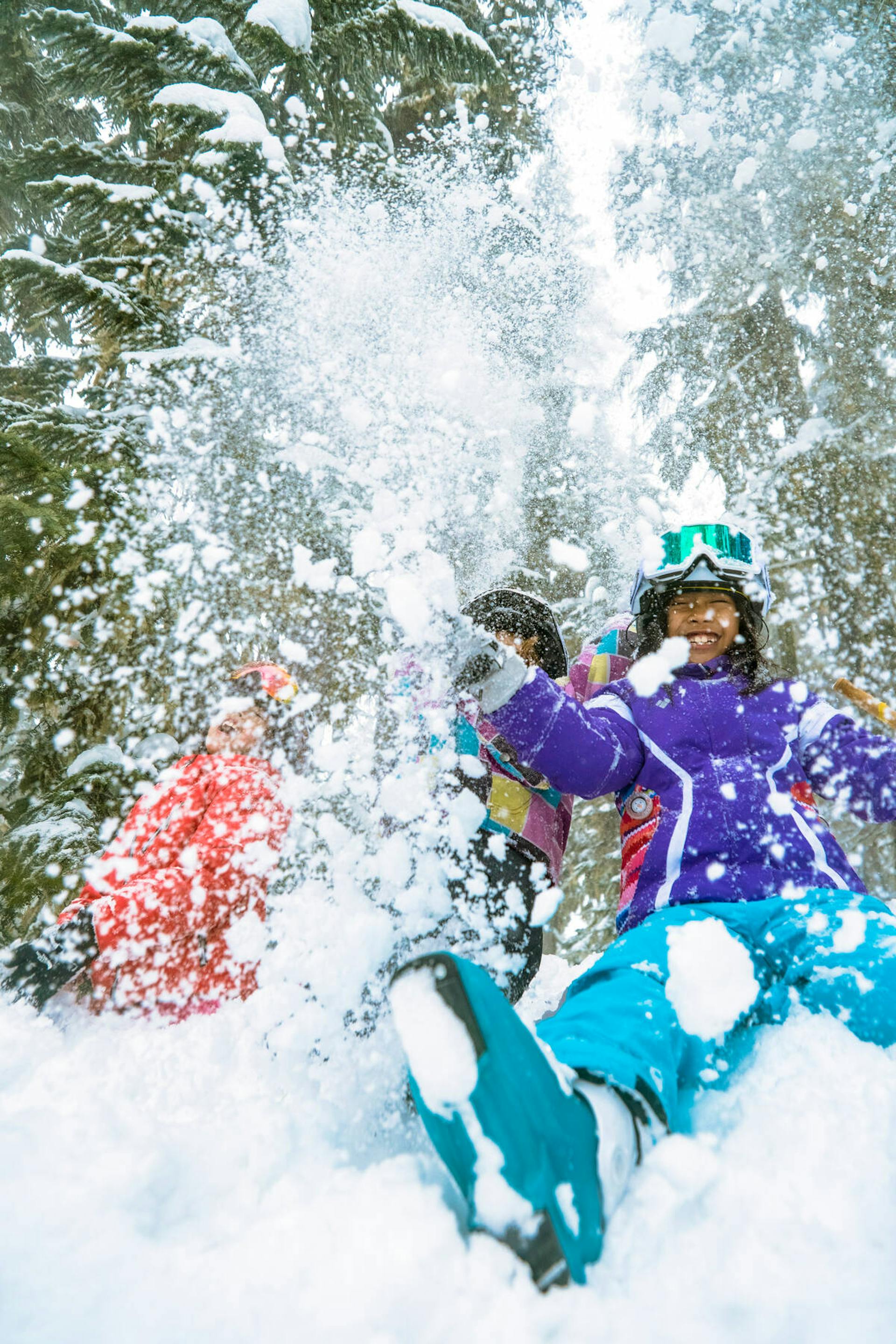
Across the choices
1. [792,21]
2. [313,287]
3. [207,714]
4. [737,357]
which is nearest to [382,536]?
[207,714]

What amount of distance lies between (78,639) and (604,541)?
4.69m

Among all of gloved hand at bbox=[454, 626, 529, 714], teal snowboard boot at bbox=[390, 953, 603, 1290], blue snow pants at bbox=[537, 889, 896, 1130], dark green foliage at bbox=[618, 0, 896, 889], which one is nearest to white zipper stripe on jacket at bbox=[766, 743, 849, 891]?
blue snow pants at bbox=[537, 889, 896, 1130]

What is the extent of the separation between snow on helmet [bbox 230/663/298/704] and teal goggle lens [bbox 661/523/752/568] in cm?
186

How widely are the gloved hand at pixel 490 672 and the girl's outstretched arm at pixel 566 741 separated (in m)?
0.03

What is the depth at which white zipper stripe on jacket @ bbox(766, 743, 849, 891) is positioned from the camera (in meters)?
1.94

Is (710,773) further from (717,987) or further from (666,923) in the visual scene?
(717,987)

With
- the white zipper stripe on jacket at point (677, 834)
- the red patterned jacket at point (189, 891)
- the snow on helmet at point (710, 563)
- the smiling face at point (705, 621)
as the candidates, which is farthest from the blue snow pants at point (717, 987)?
the red patterned jacket at point (189, 891)

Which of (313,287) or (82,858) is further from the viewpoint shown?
(313,287)

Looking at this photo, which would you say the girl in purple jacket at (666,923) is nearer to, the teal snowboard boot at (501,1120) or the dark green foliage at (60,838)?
the teal snowboard boot at (501,1120)

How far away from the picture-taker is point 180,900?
257cm

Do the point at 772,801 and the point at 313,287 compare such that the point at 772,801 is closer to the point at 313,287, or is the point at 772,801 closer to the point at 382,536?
the point at 382,536

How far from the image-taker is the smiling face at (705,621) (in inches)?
103

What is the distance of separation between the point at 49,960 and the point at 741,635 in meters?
2.64

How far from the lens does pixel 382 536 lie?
7.41 feet
